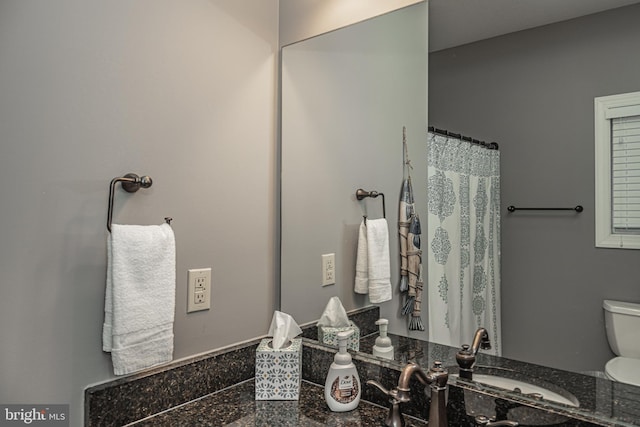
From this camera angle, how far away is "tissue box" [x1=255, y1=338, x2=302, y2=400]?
1.19m

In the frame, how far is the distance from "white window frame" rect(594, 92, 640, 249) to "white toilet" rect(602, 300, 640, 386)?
13 cm

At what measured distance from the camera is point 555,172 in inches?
37.8

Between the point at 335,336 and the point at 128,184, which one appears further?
the point at 335,336

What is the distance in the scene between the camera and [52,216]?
94 centimetres

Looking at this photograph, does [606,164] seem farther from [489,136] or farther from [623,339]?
[623,339]

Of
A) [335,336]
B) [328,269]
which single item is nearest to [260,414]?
[335,336]

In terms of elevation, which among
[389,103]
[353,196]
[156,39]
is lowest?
[353,196]

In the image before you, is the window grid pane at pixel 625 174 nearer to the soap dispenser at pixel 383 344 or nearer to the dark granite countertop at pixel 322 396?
the dark granite countertop at pixel 322 396

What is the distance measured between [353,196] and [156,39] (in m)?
0.74

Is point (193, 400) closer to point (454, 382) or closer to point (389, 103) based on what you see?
point (454, 382)

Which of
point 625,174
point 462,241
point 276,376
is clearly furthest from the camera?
point 276,376

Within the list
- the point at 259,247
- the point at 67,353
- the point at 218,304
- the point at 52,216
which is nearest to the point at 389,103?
the point at 259,247

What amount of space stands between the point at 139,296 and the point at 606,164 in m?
1.07

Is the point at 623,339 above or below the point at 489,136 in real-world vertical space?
below
